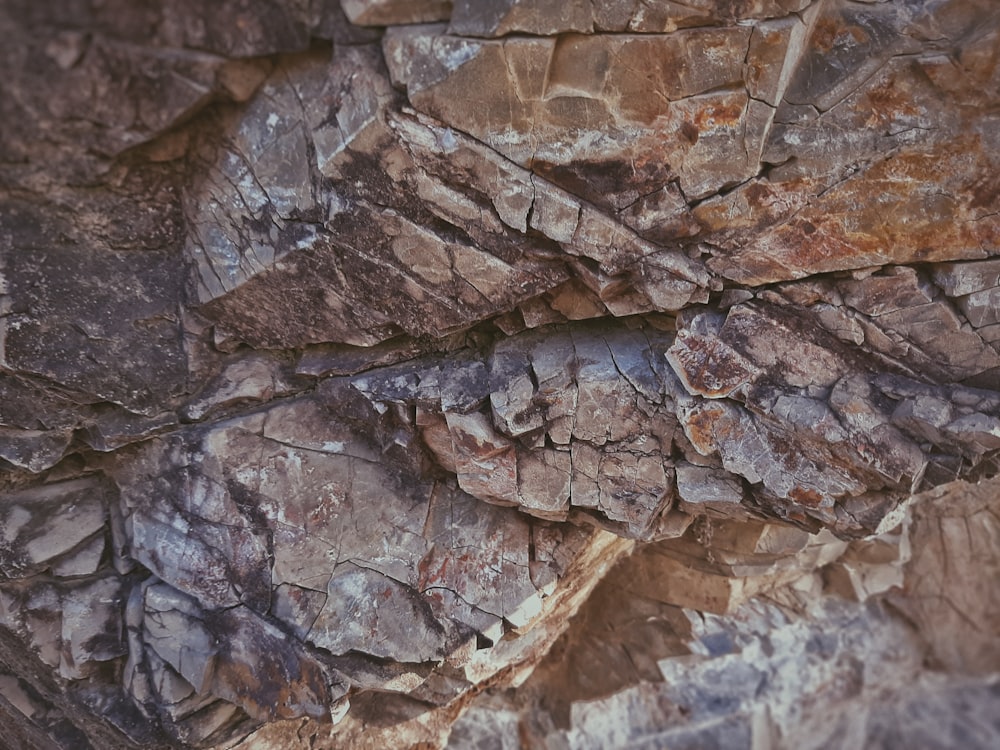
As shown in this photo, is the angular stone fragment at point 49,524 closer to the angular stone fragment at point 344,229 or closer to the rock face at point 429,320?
the rock face at point 429,320

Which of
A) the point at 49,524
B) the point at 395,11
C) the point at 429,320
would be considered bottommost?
the point at 49,524

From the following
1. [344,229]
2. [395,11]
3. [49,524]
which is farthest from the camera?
[49,524]

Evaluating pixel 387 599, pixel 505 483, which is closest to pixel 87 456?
pixel 387 599

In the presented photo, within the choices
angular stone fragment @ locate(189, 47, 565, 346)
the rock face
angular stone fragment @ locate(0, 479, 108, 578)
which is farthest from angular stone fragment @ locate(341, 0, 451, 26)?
angular stone fragment @ locate(0, 479, 108, 578)

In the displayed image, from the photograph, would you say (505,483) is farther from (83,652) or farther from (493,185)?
(83,652)

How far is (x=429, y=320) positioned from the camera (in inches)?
129

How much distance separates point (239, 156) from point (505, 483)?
1962 mm

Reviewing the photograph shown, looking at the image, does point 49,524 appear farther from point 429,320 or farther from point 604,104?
point 604,104

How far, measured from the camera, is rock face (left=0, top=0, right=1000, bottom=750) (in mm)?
2658

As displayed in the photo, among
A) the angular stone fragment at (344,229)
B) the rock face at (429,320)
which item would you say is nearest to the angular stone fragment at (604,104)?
the rock face at (429,320)

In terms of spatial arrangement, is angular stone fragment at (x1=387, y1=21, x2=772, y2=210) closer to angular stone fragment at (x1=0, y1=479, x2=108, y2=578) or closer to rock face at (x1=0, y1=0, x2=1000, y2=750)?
rock face at (x1=0, y1=0, x2=1000, y2=750)

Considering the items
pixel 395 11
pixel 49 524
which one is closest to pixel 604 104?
pixel 395 11

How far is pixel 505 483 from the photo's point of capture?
11.3 feet

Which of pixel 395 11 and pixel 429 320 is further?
pixel 429 320
